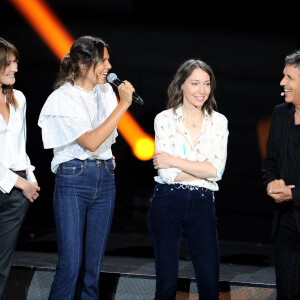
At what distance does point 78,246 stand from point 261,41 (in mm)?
2796

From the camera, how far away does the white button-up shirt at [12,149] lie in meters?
2.56

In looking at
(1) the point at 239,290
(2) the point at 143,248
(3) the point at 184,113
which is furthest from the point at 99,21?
(1) the point at 239,290

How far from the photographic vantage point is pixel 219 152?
2725mm

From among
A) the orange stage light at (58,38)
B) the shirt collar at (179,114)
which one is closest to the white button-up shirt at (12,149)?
the shirt collar at (179,114)

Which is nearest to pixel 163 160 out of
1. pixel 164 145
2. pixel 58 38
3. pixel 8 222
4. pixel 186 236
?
pixel 164 145

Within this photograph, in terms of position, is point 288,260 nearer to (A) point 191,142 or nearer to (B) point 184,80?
(A) point 191,142

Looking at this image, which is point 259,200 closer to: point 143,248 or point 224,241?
point 224,241

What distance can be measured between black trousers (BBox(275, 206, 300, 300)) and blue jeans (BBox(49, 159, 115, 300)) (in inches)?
33.9

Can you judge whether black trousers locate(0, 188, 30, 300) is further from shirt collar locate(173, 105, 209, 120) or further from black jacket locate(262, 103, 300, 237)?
black jacket locate(262, 103, 300, 237)


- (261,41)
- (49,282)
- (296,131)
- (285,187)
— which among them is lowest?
(49,282)

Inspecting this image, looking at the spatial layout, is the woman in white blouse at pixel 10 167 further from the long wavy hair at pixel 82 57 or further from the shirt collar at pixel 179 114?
the shirt collar at pixel 179 114

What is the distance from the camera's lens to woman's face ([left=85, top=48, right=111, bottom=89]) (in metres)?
2.73

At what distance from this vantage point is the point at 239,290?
3221 millimetres

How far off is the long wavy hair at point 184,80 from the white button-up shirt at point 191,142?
9 centimetres
